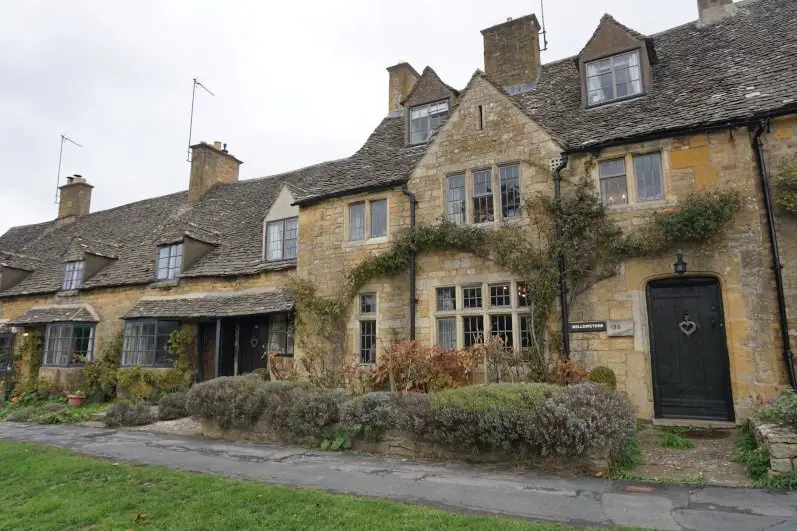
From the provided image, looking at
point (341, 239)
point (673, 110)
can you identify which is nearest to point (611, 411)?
point (673, 110)

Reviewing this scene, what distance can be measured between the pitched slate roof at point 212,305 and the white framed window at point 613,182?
31.3 feet

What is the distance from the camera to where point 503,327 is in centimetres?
1267

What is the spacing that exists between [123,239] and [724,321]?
24546 millimetres

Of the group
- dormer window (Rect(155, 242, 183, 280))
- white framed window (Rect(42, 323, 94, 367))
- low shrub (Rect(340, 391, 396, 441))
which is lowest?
low shrub (Rect(340, 391, 396, 441))

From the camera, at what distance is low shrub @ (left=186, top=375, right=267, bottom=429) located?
10.9 metres

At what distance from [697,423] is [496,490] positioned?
5905mm

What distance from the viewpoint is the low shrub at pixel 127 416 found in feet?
45.6

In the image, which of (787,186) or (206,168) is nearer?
(787,186)

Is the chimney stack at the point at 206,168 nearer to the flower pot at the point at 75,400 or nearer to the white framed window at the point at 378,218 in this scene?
the flower pot at the point at 75,400

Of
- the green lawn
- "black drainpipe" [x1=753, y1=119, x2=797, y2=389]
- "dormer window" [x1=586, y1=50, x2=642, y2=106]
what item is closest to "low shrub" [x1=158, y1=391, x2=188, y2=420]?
the green lawn

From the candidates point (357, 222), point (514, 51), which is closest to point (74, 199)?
point (357, 222)

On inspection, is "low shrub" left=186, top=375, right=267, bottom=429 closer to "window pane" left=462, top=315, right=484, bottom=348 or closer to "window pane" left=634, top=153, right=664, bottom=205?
"window pane" left=462, top=315, right=484, bottom=348

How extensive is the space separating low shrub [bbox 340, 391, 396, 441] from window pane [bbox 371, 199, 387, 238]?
6.19 metres

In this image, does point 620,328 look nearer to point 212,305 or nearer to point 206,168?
point 212,305
